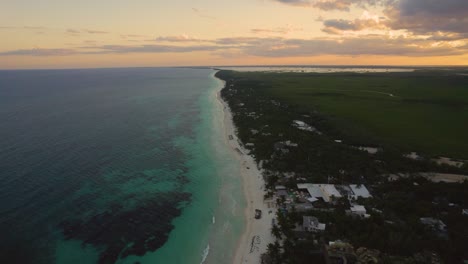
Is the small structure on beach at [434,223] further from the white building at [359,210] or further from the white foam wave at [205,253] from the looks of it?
the white foam wave at [205,253]

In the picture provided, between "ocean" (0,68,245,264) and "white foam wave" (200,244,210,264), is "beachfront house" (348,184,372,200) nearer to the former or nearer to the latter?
"ocean" (0,68,245,264)

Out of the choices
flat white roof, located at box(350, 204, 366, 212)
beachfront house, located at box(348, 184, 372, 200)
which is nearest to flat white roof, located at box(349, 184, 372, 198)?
beachfront house, located at box(348, 184, 372, 200)

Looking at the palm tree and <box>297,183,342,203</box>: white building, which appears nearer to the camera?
the palm tree

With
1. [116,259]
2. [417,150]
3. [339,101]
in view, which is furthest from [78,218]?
[339,101]

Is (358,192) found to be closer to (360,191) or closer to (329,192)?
(360,191)

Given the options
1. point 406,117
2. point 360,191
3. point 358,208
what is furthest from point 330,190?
point 406,117

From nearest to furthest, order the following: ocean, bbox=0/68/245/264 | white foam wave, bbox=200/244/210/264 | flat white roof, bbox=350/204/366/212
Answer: white foam wave, bbox=200/244/210/264 → ocean, bbox=0/68/245/264 → flat white roof, bbox=350/204/366/212

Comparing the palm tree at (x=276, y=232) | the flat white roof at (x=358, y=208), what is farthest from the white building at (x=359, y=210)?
the palm tree at (x=276, y=232)

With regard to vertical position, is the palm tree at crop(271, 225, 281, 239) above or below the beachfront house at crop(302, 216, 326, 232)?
below
